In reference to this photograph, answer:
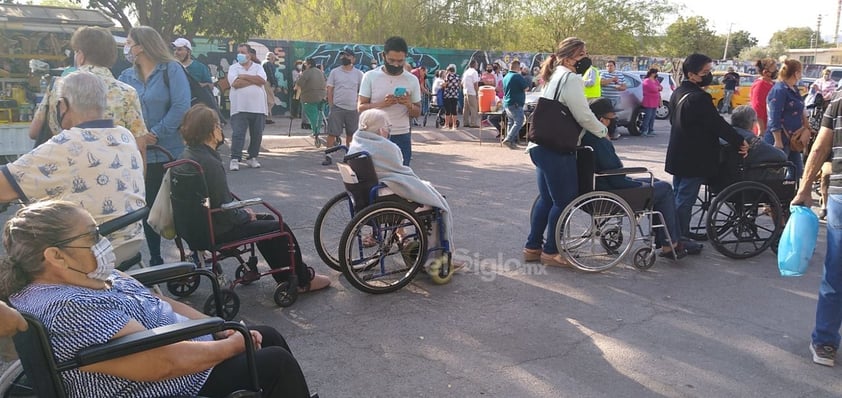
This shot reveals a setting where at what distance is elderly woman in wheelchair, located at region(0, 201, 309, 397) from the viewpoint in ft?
6.59

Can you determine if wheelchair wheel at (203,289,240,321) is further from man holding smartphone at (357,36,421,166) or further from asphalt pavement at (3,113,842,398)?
man holding smartphone at (357,36,421,166)

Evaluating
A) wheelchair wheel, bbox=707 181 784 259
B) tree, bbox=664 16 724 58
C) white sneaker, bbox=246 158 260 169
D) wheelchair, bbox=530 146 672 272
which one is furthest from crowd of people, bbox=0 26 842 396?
tree, bbox=664 16 724 58

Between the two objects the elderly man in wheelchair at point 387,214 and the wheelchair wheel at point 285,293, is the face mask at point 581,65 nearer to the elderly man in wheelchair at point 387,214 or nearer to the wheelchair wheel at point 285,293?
the elderly man in wheelchair at point 387,214

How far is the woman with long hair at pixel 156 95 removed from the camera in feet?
15.5

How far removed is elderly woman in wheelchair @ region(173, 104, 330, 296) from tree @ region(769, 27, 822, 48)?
101 m

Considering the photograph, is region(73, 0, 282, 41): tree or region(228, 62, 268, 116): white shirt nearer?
region(228, 62, 268, 116): white shirt

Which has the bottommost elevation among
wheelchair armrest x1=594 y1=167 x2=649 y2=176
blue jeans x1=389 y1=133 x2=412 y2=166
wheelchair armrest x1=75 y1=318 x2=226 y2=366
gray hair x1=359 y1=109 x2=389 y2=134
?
wheelchair armrest x1=75 y1=318 x2=226 y2=366

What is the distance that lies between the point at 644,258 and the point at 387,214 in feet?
7.27

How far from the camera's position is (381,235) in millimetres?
4594

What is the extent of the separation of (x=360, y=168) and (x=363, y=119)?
45cm

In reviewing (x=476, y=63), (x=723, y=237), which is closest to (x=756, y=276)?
(x=723, y=237)

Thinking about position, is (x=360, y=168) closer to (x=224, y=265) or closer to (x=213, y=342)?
(x=224, y=265)

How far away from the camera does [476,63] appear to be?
24.9 metres

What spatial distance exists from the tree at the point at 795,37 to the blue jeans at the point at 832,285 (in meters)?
99.9
